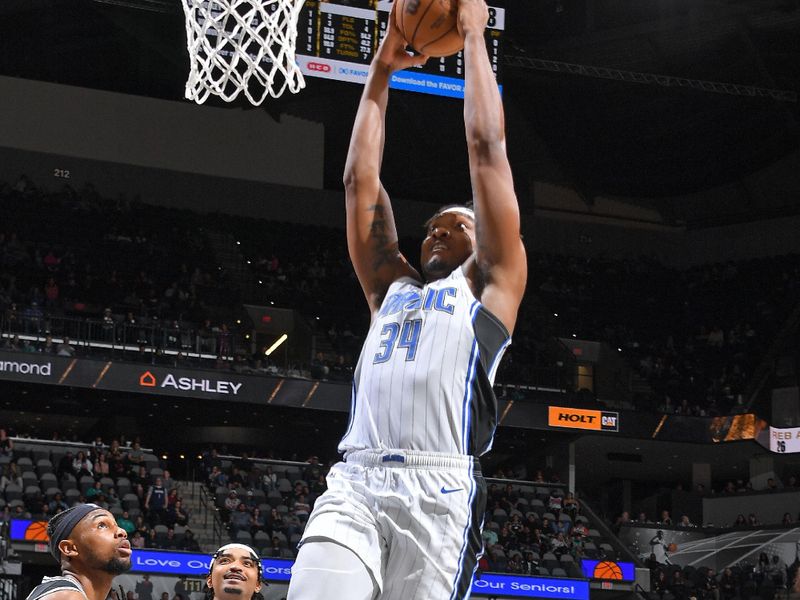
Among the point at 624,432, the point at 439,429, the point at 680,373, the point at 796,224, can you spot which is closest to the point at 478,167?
the point at 439,429

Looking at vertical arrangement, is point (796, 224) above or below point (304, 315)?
above

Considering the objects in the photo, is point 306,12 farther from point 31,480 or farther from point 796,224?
point 796,224

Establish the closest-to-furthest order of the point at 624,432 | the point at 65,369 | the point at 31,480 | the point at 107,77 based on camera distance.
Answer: the point at 31,480 → the point at 65,369 → the point at 624,432 → the point at 107,77

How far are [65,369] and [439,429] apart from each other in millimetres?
19979

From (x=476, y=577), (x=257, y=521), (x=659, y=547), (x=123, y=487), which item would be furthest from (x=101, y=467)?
(x=659, y=547)

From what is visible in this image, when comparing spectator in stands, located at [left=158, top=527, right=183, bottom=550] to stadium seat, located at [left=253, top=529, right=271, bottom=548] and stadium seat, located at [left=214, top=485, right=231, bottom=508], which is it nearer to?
stadium seat, located at [left=253, top=529, right=271, bottom=548]

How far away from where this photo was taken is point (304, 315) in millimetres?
27312

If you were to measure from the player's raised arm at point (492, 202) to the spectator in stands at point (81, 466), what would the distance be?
17.6 m

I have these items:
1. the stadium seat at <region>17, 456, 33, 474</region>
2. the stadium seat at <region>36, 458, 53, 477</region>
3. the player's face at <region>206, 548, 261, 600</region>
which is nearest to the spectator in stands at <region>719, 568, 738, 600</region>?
the stadium seat at <region>36, 458, 53, 477</region>

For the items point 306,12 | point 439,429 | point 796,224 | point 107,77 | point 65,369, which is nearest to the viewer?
point 439,429

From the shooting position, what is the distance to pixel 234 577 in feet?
17.5

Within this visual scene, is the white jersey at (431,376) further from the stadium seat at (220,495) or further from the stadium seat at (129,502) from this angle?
the stadium seat at (220,495)

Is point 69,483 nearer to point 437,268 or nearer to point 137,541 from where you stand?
point 137,541

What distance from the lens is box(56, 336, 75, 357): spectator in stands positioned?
22438 millimetres
